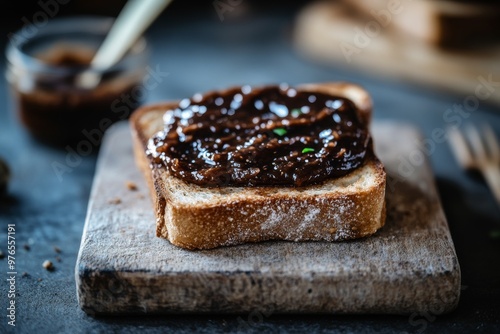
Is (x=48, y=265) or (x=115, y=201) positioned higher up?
(x=115, y=201)

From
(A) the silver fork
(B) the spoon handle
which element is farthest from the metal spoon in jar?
(A) the silver fork

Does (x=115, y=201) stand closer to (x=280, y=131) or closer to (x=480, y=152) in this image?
(x=280, y=131)

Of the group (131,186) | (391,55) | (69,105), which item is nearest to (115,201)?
(131,186)

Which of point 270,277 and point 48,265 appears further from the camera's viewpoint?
point 48,265

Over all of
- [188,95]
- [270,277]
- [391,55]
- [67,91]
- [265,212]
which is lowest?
[188,95]

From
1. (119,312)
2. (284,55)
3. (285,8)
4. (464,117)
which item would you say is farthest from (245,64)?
(119,312)

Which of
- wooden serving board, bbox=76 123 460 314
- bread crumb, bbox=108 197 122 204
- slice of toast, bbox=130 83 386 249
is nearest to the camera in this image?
wooden serving board, bbox=76 123 460 314

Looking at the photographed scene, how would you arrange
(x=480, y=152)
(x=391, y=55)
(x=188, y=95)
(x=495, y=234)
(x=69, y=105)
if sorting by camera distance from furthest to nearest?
(x=391, y=55), (x=188, y=95), (x=69, y=105), (x=480, y=152), (x=495, y=234)

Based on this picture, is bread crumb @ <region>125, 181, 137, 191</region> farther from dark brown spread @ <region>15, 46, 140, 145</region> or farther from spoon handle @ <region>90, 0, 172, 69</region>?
spoon handle @ <region>90, 0, 172, 69</region>
